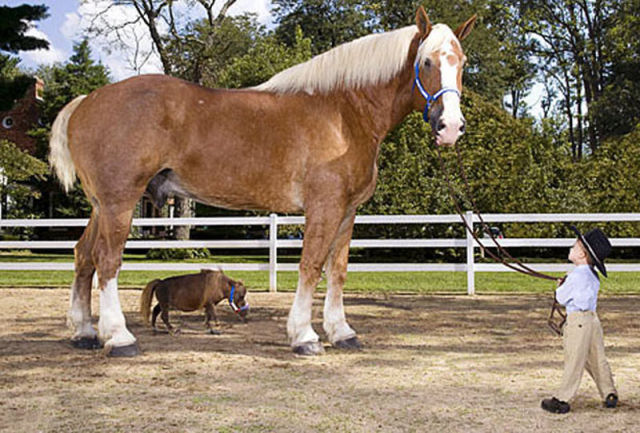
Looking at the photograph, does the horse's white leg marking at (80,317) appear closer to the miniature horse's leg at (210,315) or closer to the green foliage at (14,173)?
the miniature horse's leg at (210,315)

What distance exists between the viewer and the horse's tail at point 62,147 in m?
4.87

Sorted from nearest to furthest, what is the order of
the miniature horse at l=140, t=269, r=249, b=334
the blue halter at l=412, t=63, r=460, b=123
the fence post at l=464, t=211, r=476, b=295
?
the blue halter at l=412, t=63, r=460, b=123
the miniature horse at l=140, t=269, r=249, b=334
the fence post at l=464, t=211, r=476, b=295

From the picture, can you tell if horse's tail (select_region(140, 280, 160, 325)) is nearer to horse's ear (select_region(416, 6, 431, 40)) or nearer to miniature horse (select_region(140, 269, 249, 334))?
miniature horse (select_region(140, 269, 249, 334))

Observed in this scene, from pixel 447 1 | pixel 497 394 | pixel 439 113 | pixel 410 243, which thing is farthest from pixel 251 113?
pixel 447 1

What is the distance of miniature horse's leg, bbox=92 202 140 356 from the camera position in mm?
4449

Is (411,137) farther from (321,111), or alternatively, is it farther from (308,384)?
(308,384)

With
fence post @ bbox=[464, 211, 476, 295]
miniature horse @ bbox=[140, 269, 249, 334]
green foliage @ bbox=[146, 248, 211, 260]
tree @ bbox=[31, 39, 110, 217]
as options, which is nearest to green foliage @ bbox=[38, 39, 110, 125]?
tree @ bbox=[31, 39, 110, 217]

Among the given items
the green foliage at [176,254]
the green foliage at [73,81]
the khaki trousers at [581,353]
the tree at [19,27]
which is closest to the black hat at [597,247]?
the khaki trousers at [581,353]

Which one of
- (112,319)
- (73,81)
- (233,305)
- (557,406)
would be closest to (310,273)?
(233,305)

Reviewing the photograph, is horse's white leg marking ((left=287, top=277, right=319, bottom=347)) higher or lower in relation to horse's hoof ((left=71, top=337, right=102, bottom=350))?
higher

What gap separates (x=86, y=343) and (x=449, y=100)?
3473 mm

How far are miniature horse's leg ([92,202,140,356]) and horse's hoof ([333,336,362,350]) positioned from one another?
5.21ft

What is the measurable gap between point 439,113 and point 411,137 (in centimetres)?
1344

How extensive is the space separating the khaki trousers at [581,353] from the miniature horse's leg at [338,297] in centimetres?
203
